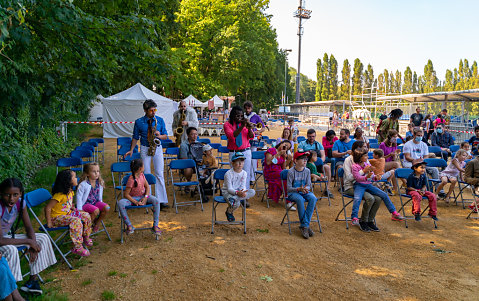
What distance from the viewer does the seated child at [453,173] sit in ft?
24.5

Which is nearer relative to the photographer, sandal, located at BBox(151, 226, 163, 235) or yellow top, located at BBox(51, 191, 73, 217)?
yellow top, located at BBox(51, 191, 73, 217)

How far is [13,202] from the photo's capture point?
12.2ft

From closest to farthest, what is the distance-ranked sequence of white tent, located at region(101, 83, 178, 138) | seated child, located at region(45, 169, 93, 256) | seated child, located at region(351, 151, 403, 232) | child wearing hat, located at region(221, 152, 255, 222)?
1. seated child, located at region(45, 169, 93, 256)
2. child wearing hat, located at region(221, 152, 255, 222)
3. seated child, located at region(351, 151, 403, 232)
4. white tent, located at region(101, 83, 178, 138)

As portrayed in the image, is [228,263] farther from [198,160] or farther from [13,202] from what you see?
[198,160]

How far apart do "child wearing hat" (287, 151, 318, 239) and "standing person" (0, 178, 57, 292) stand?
11.5 feet

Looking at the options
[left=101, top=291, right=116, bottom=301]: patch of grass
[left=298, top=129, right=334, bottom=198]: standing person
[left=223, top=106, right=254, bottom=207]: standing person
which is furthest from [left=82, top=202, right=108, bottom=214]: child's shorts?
[left=298, top=129, right=334, bottom=198]: standing person

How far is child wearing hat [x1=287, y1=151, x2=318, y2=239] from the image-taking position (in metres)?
5.53

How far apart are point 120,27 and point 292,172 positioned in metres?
4.17

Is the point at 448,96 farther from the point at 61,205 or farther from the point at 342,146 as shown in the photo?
the point at 61,205

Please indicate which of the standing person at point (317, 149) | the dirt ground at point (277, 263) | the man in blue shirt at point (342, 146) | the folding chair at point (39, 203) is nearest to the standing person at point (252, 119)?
the standing person at point (317, 149)

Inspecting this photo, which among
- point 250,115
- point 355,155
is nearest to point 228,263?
point 355,155

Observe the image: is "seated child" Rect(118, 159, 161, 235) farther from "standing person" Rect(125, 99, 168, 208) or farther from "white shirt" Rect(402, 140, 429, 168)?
"white shirt" Rect(402, 140, 429, 168)

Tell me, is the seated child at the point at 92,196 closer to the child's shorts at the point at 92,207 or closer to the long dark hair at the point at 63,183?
the child's shorts at the point at 92,207

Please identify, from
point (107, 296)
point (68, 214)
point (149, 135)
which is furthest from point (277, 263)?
point (149, 135)
